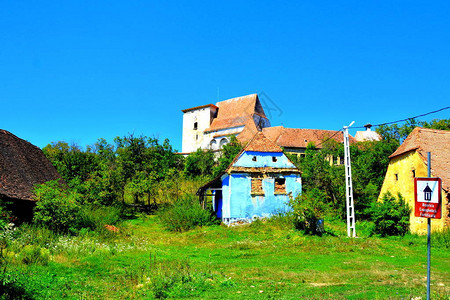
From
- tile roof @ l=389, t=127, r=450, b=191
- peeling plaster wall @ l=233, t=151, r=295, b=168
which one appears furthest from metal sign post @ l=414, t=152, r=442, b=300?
peeling plaster wall @ l=233, t=151, r=295, b=168

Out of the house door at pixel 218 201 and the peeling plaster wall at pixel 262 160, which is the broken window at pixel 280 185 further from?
the house door at pixel 218 201

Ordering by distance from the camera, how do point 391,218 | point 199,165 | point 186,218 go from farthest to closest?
point 199,165, point 186,218, point 391,218

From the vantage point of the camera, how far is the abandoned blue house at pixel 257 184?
889 inches

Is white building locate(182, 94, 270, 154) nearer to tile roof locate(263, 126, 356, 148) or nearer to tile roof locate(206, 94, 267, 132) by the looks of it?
tile roof locate(206, 94, 267, 132)

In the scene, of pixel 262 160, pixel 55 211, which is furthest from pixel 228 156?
pixel 55 211

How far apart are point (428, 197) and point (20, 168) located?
746 inches

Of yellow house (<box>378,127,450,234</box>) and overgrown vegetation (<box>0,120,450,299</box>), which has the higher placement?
yellow house (<box>378,127,450,234</box>)

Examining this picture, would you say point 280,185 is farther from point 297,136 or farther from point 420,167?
point 297,136

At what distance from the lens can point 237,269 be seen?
10805 millimetres

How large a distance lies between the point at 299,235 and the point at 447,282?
930cm

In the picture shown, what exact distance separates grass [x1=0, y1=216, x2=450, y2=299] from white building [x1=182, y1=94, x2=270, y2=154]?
133 feet

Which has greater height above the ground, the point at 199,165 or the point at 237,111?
the point at 237,111

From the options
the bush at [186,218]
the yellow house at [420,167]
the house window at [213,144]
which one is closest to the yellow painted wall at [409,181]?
the yellow house at [420,167]

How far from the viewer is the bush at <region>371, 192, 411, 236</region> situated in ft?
59.8
